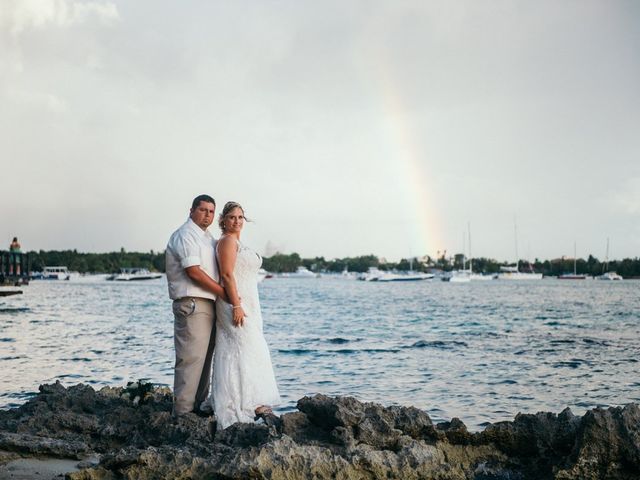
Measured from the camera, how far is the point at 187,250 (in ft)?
25.3

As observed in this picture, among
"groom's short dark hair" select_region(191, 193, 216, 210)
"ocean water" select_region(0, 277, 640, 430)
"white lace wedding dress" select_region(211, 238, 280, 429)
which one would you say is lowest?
"ocean water" select_region(0, 277, 640, 430)

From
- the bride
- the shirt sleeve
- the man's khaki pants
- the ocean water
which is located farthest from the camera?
the ocean water

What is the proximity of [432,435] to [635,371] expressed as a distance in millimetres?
13628

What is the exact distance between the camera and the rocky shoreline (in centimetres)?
582

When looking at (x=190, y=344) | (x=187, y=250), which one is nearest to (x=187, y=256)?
(x=187, y=250)

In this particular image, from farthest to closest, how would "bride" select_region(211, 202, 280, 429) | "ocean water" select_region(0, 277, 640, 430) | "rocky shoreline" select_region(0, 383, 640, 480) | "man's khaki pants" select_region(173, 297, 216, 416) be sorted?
1. "ocean water" select_region(0, 277, 640, 430)
2. "man's khaki pants" select_region(173, 297, 216, 416)
3. "bride" select_region(211, 202, 280, 429)
4. "rocky shoreline" select_region(0, 383, 640, 480)

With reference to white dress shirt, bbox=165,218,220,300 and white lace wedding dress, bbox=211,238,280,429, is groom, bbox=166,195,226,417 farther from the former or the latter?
white lace wedding dress, bbox=211,238,280,429

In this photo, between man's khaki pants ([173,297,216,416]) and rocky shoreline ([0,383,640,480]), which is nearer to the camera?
rocky shoreline ([0,383,640,480])

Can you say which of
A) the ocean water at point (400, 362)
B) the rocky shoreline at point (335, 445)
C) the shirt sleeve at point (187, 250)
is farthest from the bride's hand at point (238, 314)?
the ocean water at point (400, 362)

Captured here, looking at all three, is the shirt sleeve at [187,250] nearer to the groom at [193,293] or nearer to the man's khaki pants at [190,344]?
the groom at [193,293]

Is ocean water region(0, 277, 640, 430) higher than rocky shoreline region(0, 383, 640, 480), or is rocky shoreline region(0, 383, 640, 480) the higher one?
rocky shoreline region(0, 383, 640, 480)

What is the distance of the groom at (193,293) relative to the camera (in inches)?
306

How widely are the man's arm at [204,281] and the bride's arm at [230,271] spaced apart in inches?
3.2

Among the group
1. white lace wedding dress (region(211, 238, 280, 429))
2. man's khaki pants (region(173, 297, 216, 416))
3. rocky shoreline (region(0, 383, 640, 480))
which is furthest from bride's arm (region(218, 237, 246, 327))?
rocky shoreline (region(0, 383, 640, 480))
